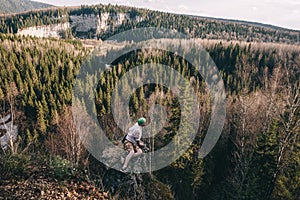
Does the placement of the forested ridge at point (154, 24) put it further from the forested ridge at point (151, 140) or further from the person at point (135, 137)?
the person at point (135, 137)

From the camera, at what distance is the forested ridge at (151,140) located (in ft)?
41.4

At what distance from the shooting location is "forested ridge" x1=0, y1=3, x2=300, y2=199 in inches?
496

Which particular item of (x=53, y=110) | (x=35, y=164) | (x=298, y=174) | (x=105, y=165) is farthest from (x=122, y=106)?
(x=35, y=164)

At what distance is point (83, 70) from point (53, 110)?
89.3ft

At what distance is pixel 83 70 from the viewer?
70312mm

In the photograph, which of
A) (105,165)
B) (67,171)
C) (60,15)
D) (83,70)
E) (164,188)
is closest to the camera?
(67,171)

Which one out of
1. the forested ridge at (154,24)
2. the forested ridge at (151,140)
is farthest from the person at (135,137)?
the forested ridge at (154,24)

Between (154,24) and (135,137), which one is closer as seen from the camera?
(135,137)

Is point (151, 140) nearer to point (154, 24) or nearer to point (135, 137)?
point (135, 137)

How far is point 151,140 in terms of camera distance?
29.0 m

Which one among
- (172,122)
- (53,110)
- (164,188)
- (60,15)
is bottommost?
(53,110)

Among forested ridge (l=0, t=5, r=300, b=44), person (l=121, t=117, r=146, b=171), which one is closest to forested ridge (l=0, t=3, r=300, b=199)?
person (l=121, t=117, r=146, b=171)

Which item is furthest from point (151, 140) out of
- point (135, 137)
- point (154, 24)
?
point (154, 24)

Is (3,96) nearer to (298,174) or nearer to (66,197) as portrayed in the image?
(66,197)
